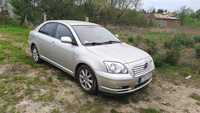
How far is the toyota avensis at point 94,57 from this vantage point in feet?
13.4

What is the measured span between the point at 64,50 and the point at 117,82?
65.0 inches

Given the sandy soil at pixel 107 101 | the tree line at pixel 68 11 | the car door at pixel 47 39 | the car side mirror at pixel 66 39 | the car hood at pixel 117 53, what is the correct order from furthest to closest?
the tree line at pixel 68 11, the car door at pixel 47 39, the car side mirror at pixel 66 39, the car hood at pixel 117 53, the sandy soil at pixel 107 101

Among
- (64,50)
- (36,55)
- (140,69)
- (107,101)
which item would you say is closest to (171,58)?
(140,69)

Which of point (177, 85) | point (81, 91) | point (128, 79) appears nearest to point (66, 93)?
point (81, 91)

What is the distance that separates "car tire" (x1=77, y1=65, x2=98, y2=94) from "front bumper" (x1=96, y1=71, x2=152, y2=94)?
0.58 ft

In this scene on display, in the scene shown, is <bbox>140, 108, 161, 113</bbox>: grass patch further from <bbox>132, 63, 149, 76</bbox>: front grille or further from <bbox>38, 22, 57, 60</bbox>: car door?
<bbox>38, 22, 57, 60</bbox>: car door

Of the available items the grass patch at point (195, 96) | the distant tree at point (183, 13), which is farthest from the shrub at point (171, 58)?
the distant tree at point (183, 13)

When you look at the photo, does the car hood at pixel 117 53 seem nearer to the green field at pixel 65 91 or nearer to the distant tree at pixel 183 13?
the green field at pixel 65 91

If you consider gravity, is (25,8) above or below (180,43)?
above

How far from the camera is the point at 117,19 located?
20609 mm

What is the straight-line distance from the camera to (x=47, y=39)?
5684 mm

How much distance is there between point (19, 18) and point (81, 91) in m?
13.0

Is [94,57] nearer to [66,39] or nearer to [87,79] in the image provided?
[87,79]

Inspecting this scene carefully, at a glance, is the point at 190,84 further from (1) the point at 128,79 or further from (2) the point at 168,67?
(1) the point at 128,79
